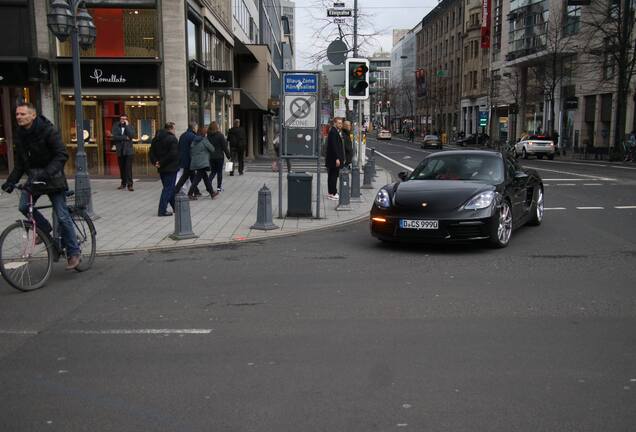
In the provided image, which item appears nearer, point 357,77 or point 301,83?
point 301,83

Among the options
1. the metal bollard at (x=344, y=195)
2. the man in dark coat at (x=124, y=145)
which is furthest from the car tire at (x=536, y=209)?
the man in dark coat at (x=124, y=145)

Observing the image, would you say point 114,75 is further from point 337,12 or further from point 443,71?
point 443,71

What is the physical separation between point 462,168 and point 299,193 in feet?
10.9

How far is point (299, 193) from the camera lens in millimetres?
11914

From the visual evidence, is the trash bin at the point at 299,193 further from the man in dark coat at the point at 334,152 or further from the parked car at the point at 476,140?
the parked car at the point at 476,140

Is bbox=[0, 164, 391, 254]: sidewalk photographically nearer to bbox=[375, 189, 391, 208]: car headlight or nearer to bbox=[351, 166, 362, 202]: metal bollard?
bbox=[351, 166, 362, 202]: metal bollard

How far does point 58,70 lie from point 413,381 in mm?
18102

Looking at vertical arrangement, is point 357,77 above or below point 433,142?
above

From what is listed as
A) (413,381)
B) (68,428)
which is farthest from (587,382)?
(68,428)

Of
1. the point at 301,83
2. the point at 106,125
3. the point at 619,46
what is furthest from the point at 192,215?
Result: the point at 619,46

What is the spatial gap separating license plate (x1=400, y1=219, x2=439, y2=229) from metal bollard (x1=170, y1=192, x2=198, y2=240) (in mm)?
3404

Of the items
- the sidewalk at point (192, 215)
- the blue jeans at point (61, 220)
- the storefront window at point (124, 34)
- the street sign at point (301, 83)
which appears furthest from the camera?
the storefront window at point (124, 34)

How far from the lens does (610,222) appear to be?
37.5ft

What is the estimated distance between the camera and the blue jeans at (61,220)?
22.6 ft
